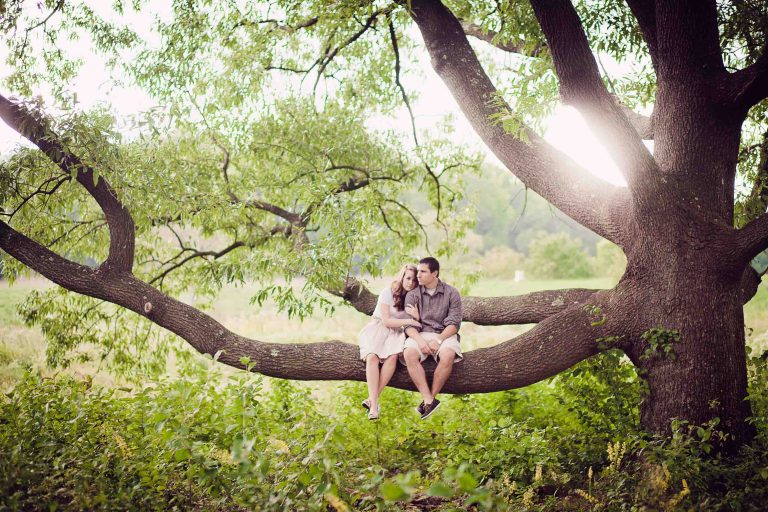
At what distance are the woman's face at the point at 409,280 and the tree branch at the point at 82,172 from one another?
102 inches

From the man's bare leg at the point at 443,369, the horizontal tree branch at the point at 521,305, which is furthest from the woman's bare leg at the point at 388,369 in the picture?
the horizontal tree branch at the point at 521,305

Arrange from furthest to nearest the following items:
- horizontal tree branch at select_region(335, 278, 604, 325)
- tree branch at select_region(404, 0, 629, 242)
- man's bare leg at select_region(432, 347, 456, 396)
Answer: horizontal tree branch at select_region(335, 278, 604, 325), tree branch at select_region(404, 0, 629, 242), man's bare leg at select_region(432, 347, 456, 396)

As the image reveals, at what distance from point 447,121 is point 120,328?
18.6 feet

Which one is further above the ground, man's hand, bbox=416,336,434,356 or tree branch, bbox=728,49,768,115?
tree branch, bbox=728,49,768,115

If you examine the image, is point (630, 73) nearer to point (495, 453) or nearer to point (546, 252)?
point (495, 453)

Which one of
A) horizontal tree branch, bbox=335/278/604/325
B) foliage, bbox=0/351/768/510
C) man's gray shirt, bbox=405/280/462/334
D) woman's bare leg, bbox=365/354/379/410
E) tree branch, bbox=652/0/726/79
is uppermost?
tree branch, bbox=652/0/726/79

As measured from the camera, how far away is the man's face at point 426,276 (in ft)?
17.3

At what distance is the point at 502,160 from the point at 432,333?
5.60 feet

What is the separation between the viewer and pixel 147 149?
20.9 ft

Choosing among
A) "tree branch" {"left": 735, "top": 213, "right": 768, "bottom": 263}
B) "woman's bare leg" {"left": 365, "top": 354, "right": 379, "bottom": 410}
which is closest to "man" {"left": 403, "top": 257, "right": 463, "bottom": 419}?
"woman's bare leg" {"left": 365, "top": 354, "right": 379, "bottom": 410}

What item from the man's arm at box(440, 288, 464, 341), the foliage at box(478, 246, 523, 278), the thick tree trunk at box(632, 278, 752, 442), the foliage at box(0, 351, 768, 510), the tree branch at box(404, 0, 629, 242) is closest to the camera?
the foliage at box(0, 351, 768, 510)

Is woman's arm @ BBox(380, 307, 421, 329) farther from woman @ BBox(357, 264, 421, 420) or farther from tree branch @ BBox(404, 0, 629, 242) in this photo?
tree branch @ BBox(404, 0, 629, 242)

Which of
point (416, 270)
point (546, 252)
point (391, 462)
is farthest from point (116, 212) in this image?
point (546, 252)

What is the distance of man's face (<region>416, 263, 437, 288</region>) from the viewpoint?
5270mm
